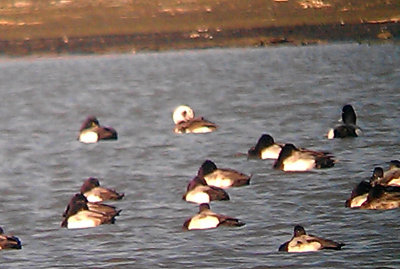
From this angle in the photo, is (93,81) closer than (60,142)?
No

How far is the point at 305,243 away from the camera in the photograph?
15.8 metres

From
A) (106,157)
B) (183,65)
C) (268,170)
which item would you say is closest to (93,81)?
(183,65)

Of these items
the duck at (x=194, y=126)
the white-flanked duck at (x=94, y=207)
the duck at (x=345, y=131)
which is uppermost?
the duck at (x=194, y=126)

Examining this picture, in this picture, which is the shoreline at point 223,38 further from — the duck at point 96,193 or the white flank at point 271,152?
the duck at point 96,193

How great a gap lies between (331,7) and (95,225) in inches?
1506

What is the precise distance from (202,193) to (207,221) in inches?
77.1

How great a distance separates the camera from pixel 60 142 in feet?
95.5

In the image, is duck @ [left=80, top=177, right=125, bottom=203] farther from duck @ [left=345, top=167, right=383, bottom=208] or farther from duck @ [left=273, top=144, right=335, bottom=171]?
duck @ [left=345, top=167, right=383, bottom=208]

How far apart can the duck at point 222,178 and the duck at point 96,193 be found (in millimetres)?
1411

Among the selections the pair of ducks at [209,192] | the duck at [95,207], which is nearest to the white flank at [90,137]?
the pair of ducks at [209,192]

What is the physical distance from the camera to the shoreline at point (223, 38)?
53406 millimetres

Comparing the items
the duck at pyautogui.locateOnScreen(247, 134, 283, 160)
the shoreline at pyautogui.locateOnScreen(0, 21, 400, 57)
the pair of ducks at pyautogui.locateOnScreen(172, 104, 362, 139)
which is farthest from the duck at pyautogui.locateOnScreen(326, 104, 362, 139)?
the shoreline at pyautogui.locateOnScreen(0, 21, 400, 57)

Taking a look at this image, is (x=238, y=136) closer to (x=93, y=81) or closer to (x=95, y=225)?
(x=95, y=225)

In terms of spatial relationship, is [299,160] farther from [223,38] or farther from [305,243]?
[223,38]
